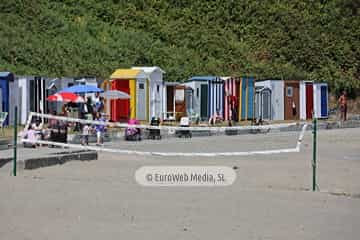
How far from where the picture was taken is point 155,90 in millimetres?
36188

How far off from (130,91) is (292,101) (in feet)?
34.7

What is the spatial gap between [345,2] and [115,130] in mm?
31764

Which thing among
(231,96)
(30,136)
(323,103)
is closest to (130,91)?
(231,96)

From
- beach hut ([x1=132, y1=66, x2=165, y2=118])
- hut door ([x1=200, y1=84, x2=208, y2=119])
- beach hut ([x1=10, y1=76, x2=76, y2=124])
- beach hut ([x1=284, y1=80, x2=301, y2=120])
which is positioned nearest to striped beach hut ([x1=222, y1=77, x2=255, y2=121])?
hut door ([x1=200, y1=84, x2=208, y2=119])

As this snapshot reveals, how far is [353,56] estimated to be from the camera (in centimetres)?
5269

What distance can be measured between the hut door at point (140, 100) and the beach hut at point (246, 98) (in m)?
6.06

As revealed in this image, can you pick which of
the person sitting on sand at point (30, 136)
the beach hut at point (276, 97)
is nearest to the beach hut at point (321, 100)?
the beach hut at point (276, 97)

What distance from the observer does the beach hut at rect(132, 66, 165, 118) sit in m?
35.7

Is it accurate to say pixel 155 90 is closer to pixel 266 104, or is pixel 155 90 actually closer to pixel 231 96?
pixel 231 96

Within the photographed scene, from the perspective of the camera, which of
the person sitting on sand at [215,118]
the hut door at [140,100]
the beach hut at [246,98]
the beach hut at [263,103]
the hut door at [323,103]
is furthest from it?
the hut door at [323,103]

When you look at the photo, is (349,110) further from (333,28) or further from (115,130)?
(115,130)

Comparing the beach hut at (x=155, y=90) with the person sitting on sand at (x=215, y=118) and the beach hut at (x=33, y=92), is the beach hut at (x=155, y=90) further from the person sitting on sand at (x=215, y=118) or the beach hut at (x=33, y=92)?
the beach hut at (x=33, y=92)

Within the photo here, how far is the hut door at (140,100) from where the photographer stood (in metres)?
35.2

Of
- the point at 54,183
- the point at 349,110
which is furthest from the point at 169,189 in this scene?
the point at 349,110
